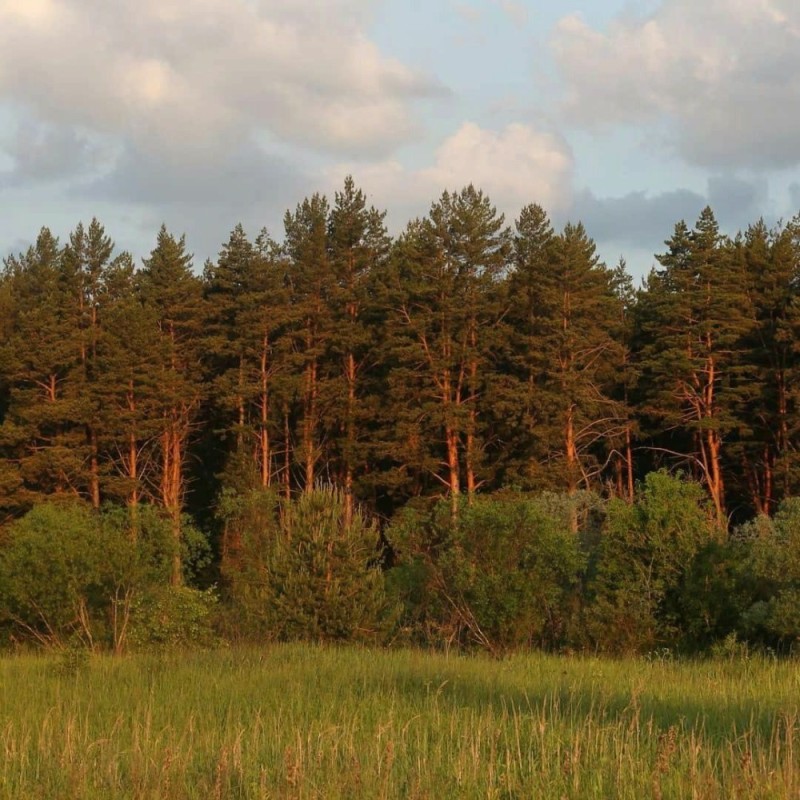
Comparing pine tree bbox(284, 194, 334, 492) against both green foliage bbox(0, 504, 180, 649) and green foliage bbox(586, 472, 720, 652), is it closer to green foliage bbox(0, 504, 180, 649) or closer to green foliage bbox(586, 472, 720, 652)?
green foliage bbox(0, 504, 180, 649)

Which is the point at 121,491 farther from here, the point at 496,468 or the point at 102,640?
the point at 102,640

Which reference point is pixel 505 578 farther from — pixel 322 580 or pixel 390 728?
pixel 390 728

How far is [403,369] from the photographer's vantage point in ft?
142

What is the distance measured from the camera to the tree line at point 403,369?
43094 millimetres

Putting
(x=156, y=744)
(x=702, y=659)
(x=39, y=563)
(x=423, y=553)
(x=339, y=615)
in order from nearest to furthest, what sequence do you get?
(x=156, y=744) < (x=702, y=659) < (x=339, y=615) < (x=423, y=553) < (x=39, y=563)

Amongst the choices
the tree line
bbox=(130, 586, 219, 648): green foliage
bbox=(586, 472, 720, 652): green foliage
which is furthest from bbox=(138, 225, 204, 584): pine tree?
Result: bbox=(586, 472, 720, 652): green foliage

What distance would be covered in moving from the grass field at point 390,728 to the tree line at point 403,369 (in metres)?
25.2

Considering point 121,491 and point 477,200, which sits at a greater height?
point 477,200

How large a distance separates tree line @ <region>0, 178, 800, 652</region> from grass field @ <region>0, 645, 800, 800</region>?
82.6 feet

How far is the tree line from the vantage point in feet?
141

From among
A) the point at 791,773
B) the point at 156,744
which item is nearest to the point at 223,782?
the point at 156,744

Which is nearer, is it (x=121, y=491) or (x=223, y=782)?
(x=223, y=782)

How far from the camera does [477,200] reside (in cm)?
4653

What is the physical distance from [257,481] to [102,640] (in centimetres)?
2325
